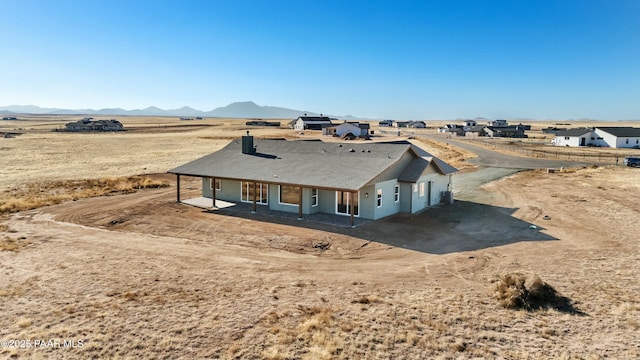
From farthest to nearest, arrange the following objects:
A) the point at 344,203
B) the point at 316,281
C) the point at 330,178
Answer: the point at 344,203 → the point at 330,178 → the point at 316,281

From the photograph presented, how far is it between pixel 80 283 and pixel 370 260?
11322 mm

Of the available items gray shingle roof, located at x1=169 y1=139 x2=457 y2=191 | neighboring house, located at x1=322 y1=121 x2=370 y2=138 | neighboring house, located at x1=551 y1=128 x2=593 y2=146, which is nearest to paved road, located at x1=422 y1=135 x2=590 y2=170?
gray shingle roof, located at x1=169 y1=139 x2=457 y2=191

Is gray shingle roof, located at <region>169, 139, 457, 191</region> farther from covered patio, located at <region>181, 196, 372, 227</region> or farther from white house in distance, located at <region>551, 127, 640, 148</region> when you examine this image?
white house in distance, located at <region>551, 127, 640, 148</region>

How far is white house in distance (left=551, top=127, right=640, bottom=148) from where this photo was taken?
3322 inches

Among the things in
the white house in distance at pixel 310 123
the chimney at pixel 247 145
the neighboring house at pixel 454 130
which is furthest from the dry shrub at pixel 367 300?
the white house in distance at pixel 310 123

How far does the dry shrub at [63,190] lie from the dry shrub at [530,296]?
29256mm

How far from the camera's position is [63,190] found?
35.7m

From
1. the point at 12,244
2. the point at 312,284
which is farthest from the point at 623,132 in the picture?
the point at 12,244

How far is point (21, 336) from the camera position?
1185 cm

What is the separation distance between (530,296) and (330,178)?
527 inches

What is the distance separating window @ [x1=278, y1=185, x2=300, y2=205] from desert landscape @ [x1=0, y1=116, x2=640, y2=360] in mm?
1802

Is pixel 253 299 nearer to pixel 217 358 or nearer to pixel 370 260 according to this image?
pixel 217 358

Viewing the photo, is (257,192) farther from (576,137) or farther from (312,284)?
(576,137)

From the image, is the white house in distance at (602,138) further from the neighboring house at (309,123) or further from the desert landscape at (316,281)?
the neighboring house at (309,123)
